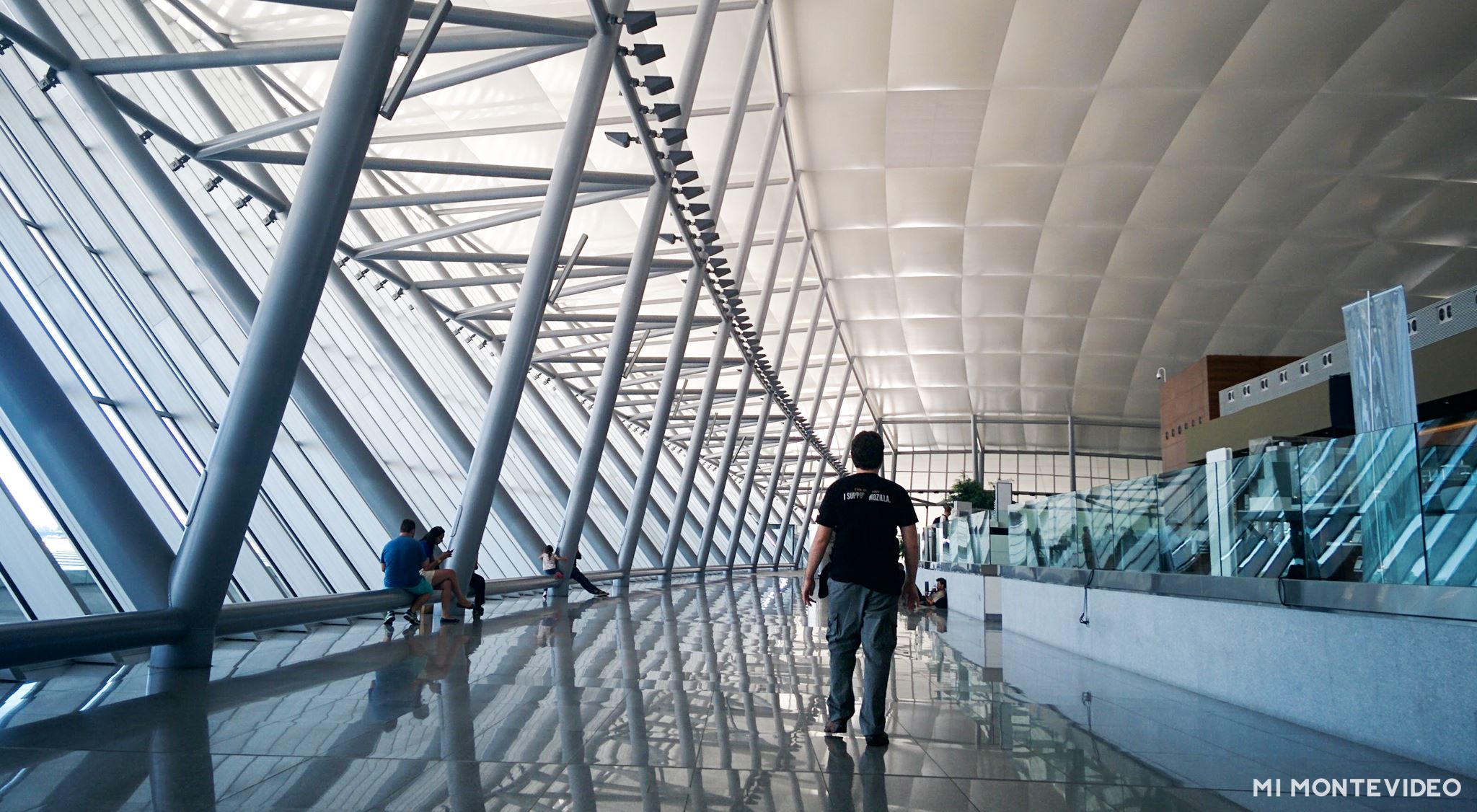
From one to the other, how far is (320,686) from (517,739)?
8.05 ft

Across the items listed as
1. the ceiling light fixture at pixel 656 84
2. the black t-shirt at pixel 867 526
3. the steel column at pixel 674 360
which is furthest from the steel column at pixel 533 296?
the black t-shirt at pixel 867 526

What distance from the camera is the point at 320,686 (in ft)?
22.0

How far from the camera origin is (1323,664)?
6324 millimetres

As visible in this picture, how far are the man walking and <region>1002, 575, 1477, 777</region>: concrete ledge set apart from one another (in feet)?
8.77

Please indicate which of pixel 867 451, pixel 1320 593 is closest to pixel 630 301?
pixel 867 451

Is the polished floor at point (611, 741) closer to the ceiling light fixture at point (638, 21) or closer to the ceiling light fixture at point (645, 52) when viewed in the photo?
the ceiling light fixture at point (638, 21)

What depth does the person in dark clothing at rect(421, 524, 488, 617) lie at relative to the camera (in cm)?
1323

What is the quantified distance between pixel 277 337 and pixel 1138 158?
91.4 feet

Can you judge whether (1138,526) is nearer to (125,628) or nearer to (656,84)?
(656,84)

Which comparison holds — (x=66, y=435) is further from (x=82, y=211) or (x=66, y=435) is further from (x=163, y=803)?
(x=82, y=211)

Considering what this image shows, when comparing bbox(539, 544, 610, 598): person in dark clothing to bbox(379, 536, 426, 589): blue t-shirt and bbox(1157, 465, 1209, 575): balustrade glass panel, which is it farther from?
bbox(1157, 465, 1209, 575): balustrade glass panel

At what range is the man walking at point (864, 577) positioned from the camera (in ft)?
18.2

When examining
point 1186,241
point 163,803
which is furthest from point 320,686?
point 1186,241

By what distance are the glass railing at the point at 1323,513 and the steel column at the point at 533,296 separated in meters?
7.78
